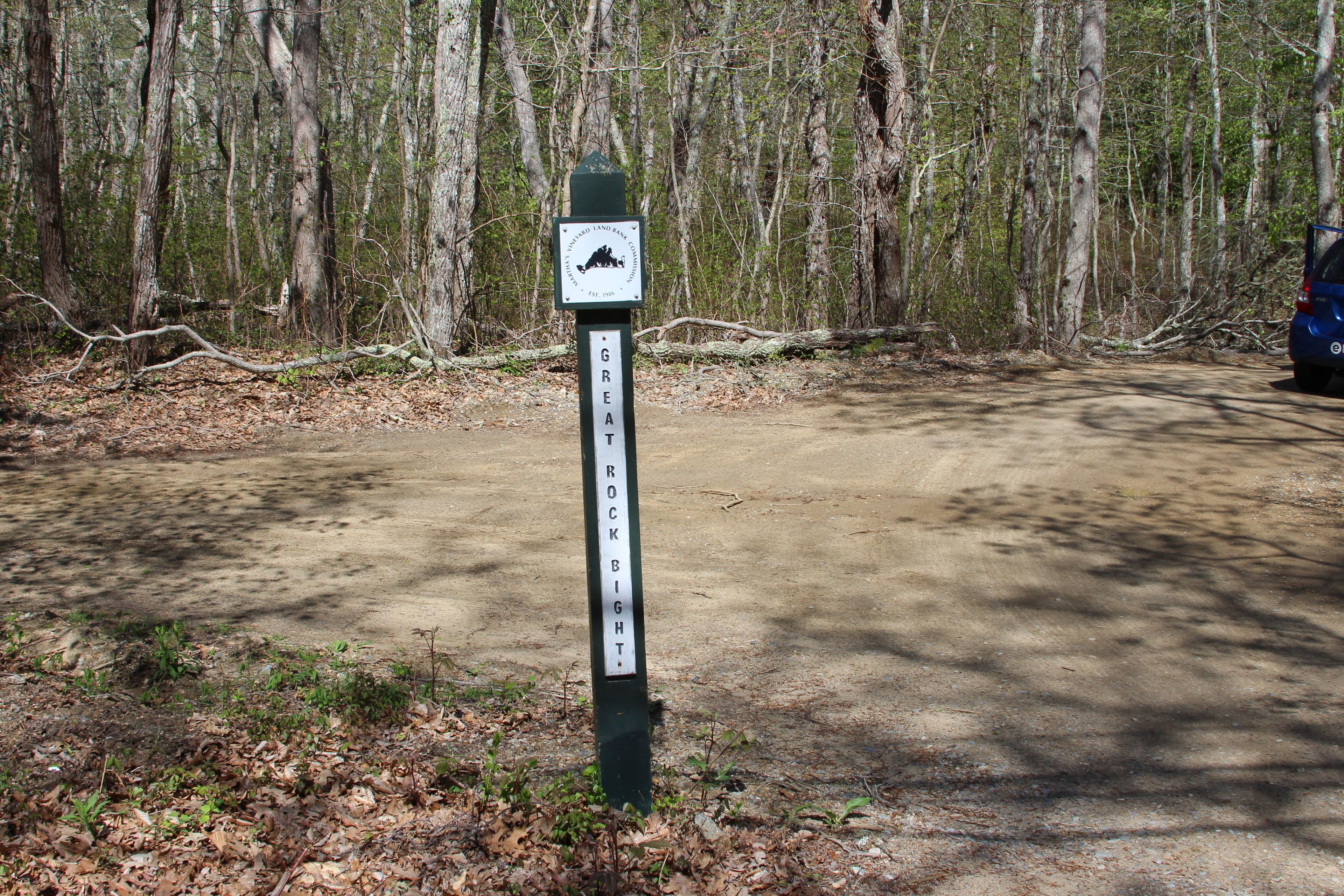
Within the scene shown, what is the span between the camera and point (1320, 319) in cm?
1070

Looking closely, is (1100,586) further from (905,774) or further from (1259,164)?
(1259,164)

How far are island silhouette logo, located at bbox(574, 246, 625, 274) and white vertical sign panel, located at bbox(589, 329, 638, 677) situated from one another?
204 millimetres

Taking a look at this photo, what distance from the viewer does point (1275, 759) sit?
3709mm

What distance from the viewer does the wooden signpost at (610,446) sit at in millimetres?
2975

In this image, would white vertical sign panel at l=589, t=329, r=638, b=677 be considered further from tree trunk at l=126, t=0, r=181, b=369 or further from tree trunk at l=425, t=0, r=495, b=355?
tree trunk at l=126, t=0, r=181, b=369

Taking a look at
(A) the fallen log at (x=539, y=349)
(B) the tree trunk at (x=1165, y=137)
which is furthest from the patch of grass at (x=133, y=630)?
(B) the tree trunk at (x=1165, y=137)

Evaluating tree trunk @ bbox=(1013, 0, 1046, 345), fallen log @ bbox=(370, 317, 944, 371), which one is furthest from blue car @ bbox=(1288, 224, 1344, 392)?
tree trunk @ bbox=(1013, 0, 1046, 345)

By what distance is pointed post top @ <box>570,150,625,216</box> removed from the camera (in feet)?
9.83

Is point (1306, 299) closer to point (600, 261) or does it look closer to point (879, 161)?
point (879, 161)

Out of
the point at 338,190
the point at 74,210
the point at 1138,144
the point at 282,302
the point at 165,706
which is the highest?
the point at 1138,144

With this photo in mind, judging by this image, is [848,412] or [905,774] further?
[848,412]

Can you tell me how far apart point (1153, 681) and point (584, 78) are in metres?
11.9

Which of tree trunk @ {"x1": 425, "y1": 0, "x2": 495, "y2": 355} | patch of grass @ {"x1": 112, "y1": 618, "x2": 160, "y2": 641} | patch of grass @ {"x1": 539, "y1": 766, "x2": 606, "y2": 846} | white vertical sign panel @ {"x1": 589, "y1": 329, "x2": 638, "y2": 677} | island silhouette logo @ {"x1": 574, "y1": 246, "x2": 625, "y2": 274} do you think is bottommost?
patch of grass @ {"x1": 539, "y1": 766, "x2": 606, "y2": 846}

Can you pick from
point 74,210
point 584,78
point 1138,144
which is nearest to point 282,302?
point 74,210
